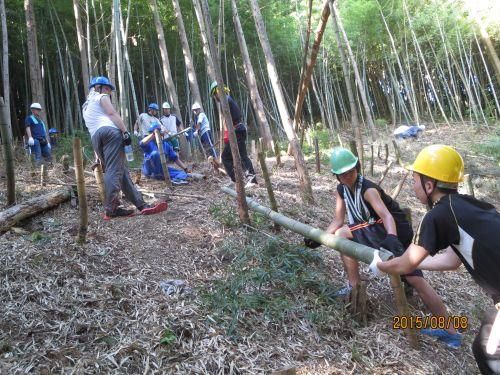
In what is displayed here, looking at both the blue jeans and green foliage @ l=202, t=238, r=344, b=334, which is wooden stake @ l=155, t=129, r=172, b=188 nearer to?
green foliage @ l=202, t=238, r=344, b=334

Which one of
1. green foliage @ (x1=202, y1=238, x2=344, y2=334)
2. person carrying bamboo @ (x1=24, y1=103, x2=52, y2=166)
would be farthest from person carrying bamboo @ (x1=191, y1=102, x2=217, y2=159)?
green foliage @ (x1=202, y1=238, x2=344, y2=334)

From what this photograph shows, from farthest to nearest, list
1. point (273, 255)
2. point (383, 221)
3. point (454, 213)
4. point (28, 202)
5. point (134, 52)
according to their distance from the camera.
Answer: point (134, 52) → point (28, 202) → point (273, 255) → point (383, 221) → point (454, 213)

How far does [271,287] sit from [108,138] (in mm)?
2350

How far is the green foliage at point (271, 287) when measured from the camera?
271 centimetres

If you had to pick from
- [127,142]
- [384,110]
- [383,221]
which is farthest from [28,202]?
[384,110]

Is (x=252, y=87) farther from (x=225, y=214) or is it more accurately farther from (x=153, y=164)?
(x=225, y=214)

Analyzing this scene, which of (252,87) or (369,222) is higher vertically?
(252,87)

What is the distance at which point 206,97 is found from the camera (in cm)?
1565

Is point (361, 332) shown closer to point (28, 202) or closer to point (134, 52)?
point (28, 202)

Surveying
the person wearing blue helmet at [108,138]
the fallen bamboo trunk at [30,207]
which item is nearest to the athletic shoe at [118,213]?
the person wearing blue helmet at [108,138]

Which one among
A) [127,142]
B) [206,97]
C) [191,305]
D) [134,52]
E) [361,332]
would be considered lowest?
[361,332]

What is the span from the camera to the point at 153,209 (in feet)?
14.4

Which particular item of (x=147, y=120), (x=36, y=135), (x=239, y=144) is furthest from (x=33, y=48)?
(x=239, y=144)

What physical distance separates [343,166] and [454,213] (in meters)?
1.10
